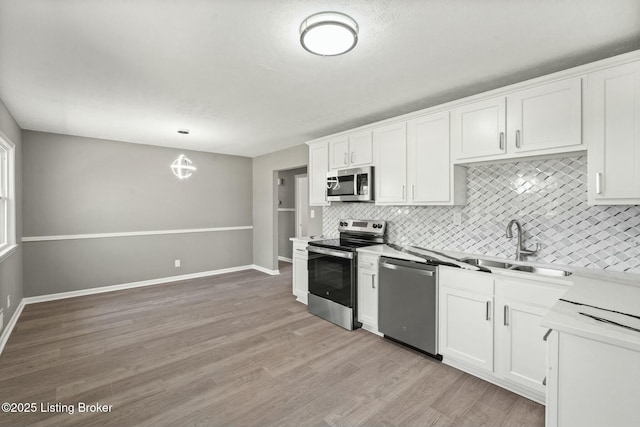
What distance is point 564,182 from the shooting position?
2.43 m

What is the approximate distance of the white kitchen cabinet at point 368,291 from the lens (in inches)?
125

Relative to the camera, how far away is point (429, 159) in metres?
2.98

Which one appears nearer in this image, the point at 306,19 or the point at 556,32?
the point at 306,19

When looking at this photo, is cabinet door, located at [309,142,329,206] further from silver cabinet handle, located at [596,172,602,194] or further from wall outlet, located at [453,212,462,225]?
silver cabinet handle, located at [596,172,602,194]

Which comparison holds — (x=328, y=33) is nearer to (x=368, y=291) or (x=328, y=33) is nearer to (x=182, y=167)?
(x=368, y=291)

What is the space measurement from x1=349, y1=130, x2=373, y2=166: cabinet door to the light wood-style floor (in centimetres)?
199

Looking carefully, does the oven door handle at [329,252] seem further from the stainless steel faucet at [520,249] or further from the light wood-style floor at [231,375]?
the stainless steel faucet at [520,249]

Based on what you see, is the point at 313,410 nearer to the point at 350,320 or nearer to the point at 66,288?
the point at 350,320

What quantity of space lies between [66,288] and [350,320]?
4276 millimetres

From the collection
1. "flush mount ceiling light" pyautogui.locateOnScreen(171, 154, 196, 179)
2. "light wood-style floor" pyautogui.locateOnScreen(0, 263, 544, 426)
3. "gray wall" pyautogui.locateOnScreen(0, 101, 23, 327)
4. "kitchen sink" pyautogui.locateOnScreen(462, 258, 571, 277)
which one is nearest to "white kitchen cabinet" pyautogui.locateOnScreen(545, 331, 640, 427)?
"light wood-style floor" pyautogui.locateOnScreen(0, 263, 544, 426)

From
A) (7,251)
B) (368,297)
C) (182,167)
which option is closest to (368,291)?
Result: (368,297)

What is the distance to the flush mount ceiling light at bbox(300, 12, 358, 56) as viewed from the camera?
66.2 inches

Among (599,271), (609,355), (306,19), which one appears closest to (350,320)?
(599,271)

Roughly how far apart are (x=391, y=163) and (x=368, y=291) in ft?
4.72
